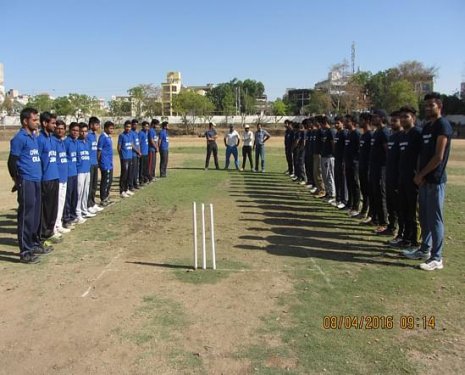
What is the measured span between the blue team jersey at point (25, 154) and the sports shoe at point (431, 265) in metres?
5.55

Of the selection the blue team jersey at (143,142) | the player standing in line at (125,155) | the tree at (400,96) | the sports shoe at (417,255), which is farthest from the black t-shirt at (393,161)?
the tree at (400,96)

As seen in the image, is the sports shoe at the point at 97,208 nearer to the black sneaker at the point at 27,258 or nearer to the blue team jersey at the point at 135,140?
the blue team jersey at the point at 135,140

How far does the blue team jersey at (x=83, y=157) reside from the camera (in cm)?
952

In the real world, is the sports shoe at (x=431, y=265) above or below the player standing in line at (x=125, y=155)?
below

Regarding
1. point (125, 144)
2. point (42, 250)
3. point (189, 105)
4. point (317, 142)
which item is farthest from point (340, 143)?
point (189, 105)

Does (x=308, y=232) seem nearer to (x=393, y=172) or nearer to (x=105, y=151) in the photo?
(x=393, y=172)

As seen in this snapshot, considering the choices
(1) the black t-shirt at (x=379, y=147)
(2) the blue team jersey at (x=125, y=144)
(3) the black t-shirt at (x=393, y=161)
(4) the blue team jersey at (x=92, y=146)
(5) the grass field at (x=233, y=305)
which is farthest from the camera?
(2) the blue team jersey at (x=125, y=144)

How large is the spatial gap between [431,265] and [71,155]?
259 inches

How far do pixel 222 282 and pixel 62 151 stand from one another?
4260 mm

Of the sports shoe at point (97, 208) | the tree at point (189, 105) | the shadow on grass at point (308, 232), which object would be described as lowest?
the shadow on grass at point (308, 232)

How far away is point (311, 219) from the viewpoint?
9.85m

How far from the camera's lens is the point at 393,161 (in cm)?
774

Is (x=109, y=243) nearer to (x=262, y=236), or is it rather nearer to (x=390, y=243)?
(x=262, y=236)
